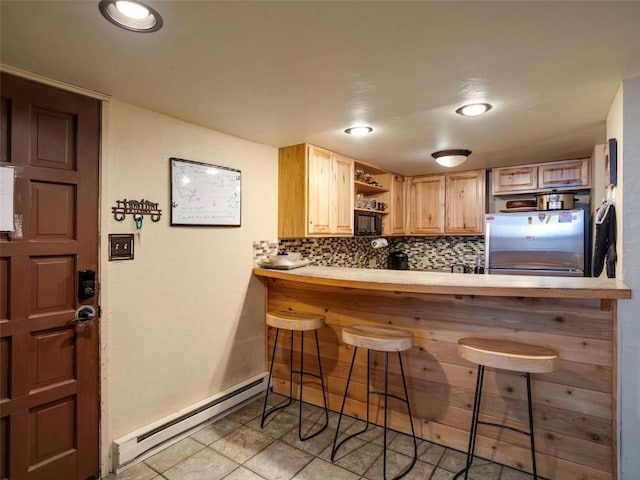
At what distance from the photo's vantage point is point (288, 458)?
213 centimetres

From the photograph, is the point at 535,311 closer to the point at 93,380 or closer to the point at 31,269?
the point at 93,380

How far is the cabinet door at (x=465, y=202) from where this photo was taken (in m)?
4.09

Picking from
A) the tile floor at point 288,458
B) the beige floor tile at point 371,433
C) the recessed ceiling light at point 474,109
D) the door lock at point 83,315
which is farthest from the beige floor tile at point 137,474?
the recessed ceiling light at point 474,109

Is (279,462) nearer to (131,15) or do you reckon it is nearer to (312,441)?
(312,441)

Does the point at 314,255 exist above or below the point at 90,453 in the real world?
above

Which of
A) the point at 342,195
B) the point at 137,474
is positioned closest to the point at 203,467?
the point at 137,474

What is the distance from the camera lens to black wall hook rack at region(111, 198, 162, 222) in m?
2.05

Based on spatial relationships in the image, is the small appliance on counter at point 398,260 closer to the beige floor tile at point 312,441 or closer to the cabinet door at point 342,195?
the cabinet door at point 342,195

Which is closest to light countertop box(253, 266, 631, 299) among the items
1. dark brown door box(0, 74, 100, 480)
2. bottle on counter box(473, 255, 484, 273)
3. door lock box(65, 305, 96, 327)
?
door lock box(65, 305, 96, 327)

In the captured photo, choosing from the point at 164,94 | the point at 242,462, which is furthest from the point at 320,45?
the point at 242,462

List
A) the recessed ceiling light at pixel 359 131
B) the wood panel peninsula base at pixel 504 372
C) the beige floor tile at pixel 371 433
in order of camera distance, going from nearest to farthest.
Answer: the wood panel peninsula base at pixel 504 372 → the beige floor tile at pixel 371 433 → the recessed ceiling light at pixel 359 131

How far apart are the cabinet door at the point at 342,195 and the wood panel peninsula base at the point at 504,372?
89 centimetres

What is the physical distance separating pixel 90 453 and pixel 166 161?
1.78 meters

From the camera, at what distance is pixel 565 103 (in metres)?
2.06
